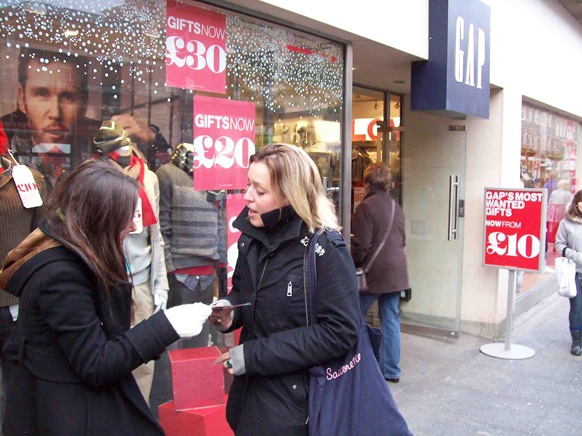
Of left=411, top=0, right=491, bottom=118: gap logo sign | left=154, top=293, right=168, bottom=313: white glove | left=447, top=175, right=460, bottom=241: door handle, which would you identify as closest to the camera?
left=154, top=293, right=168, bottom=313: white glove

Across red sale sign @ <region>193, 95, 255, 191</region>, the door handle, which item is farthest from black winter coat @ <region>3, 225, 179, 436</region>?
the door handle

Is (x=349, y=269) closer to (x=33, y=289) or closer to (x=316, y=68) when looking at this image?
(x=33, y=289)

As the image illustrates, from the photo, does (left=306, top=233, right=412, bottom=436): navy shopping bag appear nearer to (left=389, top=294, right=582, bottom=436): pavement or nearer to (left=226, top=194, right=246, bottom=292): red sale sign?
(left=226, top=194, right=246, bottom=292): red sale sign

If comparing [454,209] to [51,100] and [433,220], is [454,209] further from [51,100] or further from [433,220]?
[51,100]

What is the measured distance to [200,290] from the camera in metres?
4.07

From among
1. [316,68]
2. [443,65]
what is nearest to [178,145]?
[316,68]

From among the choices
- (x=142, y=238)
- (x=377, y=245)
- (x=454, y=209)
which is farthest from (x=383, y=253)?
(x=142, y=238)

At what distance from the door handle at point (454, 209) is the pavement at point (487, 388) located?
1210mm

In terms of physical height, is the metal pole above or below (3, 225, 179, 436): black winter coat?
below

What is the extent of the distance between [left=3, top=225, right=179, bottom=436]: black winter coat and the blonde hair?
61cm

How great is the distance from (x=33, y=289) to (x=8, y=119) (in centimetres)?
157

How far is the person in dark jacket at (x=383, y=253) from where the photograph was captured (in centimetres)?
529

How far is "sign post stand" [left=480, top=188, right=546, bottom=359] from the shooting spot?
6.21 m

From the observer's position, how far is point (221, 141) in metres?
4.05
